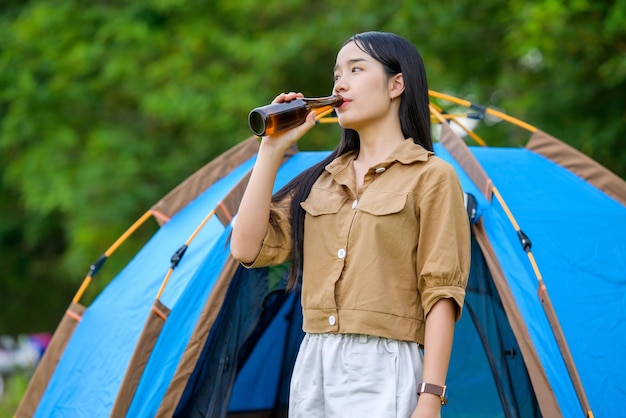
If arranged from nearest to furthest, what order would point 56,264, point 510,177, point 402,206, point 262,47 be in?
point 402,206 → point 510,177 → point 262,47 → point 56,264

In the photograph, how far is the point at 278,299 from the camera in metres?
3.82

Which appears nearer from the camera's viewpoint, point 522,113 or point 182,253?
point 182,253

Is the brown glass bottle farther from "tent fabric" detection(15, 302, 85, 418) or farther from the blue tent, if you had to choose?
"tent fabric" detection(15, 302, 85, 418)

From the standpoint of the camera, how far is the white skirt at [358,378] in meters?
1.96

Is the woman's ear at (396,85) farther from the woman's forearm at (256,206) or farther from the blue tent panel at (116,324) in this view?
the blue tent panel at (116,324)

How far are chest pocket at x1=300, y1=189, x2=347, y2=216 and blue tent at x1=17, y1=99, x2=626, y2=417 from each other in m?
0.98

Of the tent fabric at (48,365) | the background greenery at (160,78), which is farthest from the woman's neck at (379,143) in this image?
the background greenery at (160,78)

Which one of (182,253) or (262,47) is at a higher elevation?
(262,47)

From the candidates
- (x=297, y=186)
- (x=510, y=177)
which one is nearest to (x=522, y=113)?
(x=510, y=177)

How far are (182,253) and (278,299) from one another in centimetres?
58

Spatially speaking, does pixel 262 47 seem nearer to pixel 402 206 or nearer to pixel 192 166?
pixel 192 166

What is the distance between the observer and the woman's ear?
7.16ft

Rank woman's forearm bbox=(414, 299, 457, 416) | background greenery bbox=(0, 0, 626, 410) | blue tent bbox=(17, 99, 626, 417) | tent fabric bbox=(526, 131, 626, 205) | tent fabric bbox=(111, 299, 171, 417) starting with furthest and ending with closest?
1. background greenery bbox=(0, 0, 626, 410)
2. tent fabric bbox=(526, 131, 626, 205)
3. tent fabric bbox=(111, 299, 171, 417)
4. blue tent bbox=(17, 99, 626, 417)
5. woman's forearm bbox=(414, 299, 457, 416)

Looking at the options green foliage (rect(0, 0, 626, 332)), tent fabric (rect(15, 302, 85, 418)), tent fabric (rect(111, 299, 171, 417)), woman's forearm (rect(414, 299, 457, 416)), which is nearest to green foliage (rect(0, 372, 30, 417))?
green foliage (rect(0, 0, 626, 332))
